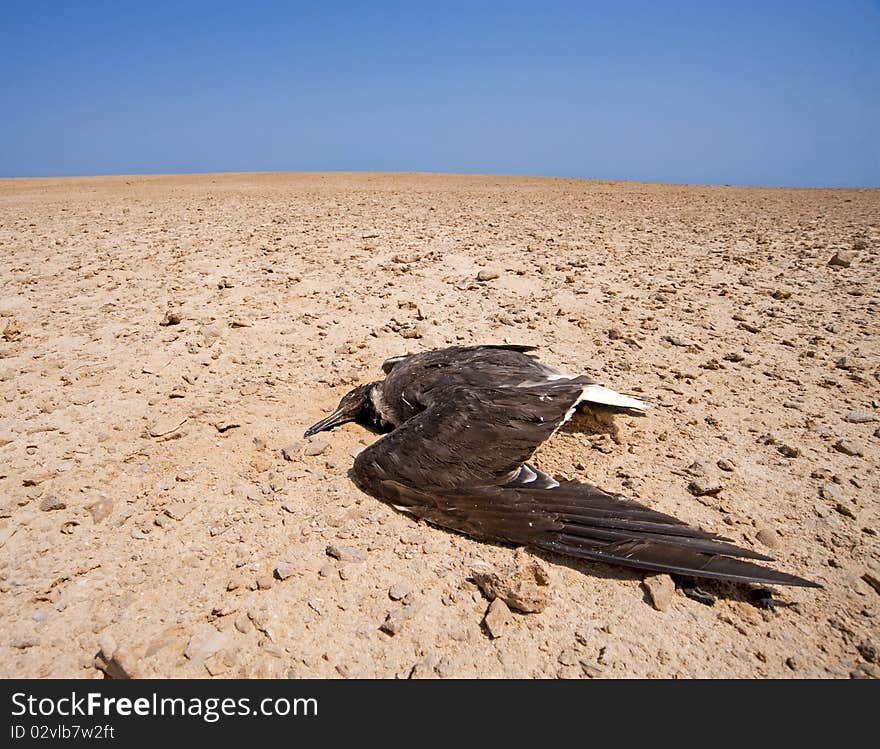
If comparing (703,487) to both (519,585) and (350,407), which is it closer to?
(519,585)

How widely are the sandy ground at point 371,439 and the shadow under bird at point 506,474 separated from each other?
0.46 ft

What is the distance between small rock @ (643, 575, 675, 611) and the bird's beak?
2371mm

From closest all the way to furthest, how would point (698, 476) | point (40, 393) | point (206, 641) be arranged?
1. point (206, 641)
2. point (698, 476)
3. point (40, 393)

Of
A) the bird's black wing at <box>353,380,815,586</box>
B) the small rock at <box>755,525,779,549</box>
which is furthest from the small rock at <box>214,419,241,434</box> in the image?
the small rock at <box>755,525,779,549</box>

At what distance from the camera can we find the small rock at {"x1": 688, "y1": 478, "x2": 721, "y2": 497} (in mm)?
3209

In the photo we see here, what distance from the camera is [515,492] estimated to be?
10.2 feet

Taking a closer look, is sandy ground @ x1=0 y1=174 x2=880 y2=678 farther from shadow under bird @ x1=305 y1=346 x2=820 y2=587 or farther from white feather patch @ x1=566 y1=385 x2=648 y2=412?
white feather patch @ x1=566 y1=385 x2=648 y2=412

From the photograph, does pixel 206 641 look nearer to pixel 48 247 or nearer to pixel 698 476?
pixel 698 476

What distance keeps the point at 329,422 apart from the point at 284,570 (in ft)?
4.60

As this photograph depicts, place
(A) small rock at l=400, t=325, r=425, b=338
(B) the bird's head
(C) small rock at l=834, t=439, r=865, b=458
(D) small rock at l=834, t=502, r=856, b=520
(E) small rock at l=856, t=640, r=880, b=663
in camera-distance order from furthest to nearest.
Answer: (A) small rock at l=400, t=325, r=425, b=338 < (B) the bird's head < (C) small rock at l=834, t=439, r=865, b=458 < (D) small rock at l=834, t=502, r=856, b=520 < (E) small rock at l=856, t=640, r=880, b=663

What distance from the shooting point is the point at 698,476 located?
132 inches

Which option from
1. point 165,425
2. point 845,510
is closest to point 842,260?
point 845,510
